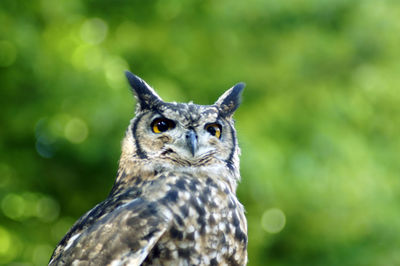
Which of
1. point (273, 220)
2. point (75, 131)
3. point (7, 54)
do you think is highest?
point (7, 54)

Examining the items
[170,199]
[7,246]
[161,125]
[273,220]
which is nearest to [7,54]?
[7,246]

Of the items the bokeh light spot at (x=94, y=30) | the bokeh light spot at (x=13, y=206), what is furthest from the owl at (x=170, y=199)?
the bokeh light spot at (x=13, y=206)

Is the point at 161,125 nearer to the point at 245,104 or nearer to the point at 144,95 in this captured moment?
the point at 144,95

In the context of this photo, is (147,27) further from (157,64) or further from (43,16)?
(43,16)

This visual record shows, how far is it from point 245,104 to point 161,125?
10.0 feet

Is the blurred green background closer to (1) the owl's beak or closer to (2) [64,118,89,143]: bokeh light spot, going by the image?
(2) [64,118,89,143]: bokeh light spot

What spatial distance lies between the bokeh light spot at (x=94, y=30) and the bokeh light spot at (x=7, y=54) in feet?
1.84

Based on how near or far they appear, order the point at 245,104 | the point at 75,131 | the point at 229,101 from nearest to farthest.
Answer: the point at 229,101
the point at 75,131
the point at 245,104

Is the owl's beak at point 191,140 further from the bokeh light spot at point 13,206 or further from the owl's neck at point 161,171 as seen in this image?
the bokeh light spot at point 13,206

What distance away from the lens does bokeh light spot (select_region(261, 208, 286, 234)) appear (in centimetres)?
573

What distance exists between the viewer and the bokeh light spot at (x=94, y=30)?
541cm

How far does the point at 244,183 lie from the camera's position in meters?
5.00

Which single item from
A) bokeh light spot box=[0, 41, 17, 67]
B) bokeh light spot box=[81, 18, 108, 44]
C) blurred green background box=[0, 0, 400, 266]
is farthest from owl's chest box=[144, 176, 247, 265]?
bokeh light spot box=[81, 18, 108, 44]

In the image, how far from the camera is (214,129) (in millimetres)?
2721
